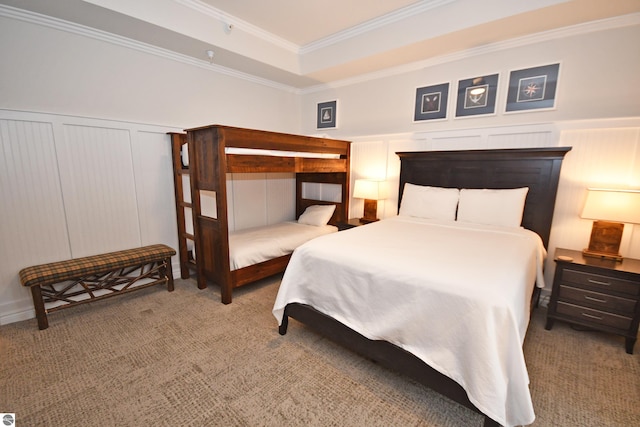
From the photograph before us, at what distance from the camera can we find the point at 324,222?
13.1 feet

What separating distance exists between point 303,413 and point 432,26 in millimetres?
3275

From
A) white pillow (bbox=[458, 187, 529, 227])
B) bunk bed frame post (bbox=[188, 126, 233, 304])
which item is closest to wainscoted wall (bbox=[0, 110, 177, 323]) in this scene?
bunk bed frame post (bbox=[188, 126, 233, 304])

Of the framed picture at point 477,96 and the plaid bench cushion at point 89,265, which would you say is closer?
the plaid bench cushion at point 89,265

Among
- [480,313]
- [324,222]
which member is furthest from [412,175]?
[480,313]

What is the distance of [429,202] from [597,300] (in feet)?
4.99

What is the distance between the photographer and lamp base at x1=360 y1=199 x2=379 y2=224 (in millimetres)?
3644

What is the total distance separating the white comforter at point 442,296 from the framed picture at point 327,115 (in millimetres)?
2385

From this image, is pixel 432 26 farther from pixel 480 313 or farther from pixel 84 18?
pixel 84 18

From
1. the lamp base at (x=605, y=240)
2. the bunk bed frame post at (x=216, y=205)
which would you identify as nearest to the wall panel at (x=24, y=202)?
the bunk bed frame post at (x=216, y=205)

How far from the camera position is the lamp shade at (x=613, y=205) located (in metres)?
2.08

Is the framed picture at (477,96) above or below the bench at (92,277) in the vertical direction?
above

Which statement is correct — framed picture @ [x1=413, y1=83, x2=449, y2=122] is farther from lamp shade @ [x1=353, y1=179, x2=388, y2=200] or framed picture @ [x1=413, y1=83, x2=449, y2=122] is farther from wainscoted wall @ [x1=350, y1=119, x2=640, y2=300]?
lamp shade @ [x1=353, y1=179, x2=388, y2=200]

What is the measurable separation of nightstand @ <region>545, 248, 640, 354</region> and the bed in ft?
0.69

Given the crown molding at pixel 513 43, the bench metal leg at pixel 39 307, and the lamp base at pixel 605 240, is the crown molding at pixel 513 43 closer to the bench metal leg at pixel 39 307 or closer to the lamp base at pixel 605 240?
the lamp base at pixel 605 240
